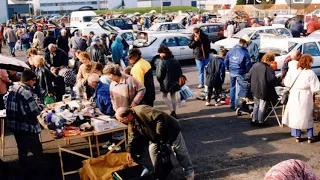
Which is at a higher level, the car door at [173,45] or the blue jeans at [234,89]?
the car door at [173,45]

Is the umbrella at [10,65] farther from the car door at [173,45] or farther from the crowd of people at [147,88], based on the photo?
the car door at [173,45]

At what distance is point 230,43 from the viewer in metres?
17.5

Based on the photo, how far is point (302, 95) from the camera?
7457mm

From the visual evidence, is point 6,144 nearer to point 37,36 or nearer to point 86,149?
point 86,149

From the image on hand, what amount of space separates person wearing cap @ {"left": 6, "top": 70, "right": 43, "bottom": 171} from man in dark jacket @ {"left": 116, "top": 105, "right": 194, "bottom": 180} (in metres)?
1.73

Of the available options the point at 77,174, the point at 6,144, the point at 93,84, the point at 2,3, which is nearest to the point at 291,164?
the point at 77,174

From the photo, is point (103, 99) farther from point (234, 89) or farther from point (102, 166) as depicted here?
point (234, 89)

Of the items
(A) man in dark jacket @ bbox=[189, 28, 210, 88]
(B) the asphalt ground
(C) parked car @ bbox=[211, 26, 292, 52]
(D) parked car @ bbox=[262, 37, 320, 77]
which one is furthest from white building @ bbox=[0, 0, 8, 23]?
(B) the asphalt ground

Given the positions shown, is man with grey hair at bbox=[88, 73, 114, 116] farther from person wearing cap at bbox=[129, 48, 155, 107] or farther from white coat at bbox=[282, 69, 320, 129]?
white coat at bbox=[282, 69, 320, 129]

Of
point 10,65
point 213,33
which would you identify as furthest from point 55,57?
point 213,33

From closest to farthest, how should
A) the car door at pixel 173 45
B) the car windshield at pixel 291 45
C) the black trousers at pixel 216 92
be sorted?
the black trousers at pixel 216 92, the car windshield at pixel 291 45, the car door at pixel 173 45

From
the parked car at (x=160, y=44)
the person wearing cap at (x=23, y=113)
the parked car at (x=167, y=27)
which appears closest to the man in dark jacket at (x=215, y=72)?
the person wearing cap at (x=23, y=113)

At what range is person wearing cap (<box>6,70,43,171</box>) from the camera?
19.9 feet

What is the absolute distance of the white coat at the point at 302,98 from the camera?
7340 millimetres
